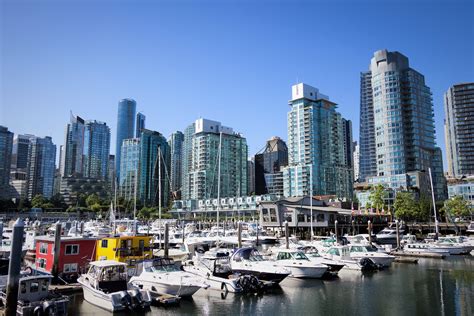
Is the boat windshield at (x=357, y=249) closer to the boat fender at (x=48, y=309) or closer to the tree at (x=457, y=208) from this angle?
the boat fender at (x=48, y=309)

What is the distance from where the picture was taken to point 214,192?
646 feet

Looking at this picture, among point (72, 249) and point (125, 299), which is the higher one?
point (72, 249)

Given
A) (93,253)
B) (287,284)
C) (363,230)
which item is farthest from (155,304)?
(363,230)

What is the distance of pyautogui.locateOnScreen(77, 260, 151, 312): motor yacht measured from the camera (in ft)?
76.9

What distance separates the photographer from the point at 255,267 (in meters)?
33.2

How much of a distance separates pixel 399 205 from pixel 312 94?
94.3 m

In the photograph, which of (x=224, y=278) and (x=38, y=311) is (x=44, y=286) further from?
(x=224, y=278)

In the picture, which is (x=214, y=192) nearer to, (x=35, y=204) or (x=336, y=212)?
(x=35, y=204)

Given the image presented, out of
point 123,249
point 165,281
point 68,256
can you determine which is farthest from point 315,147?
point 165,281

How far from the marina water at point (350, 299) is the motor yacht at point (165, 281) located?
42.6 inches

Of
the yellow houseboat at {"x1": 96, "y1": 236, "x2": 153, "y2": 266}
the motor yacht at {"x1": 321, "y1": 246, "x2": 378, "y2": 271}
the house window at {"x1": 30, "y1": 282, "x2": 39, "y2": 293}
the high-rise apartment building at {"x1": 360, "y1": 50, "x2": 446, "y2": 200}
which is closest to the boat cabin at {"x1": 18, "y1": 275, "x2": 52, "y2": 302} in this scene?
the house window at {"x1": 30, "y1": 282, "x2": 39, "y2": 293}

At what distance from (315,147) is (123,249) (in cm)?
15409

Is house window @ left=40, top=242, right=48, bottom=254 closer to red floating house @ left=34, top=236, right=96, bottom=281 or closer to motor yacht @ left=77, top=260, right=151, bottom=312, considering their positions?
red floating house @ left=34, top=236, right=96, bottom=281

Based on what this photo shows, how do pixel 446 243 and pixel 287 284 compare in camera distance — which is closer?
pixel 287 284
